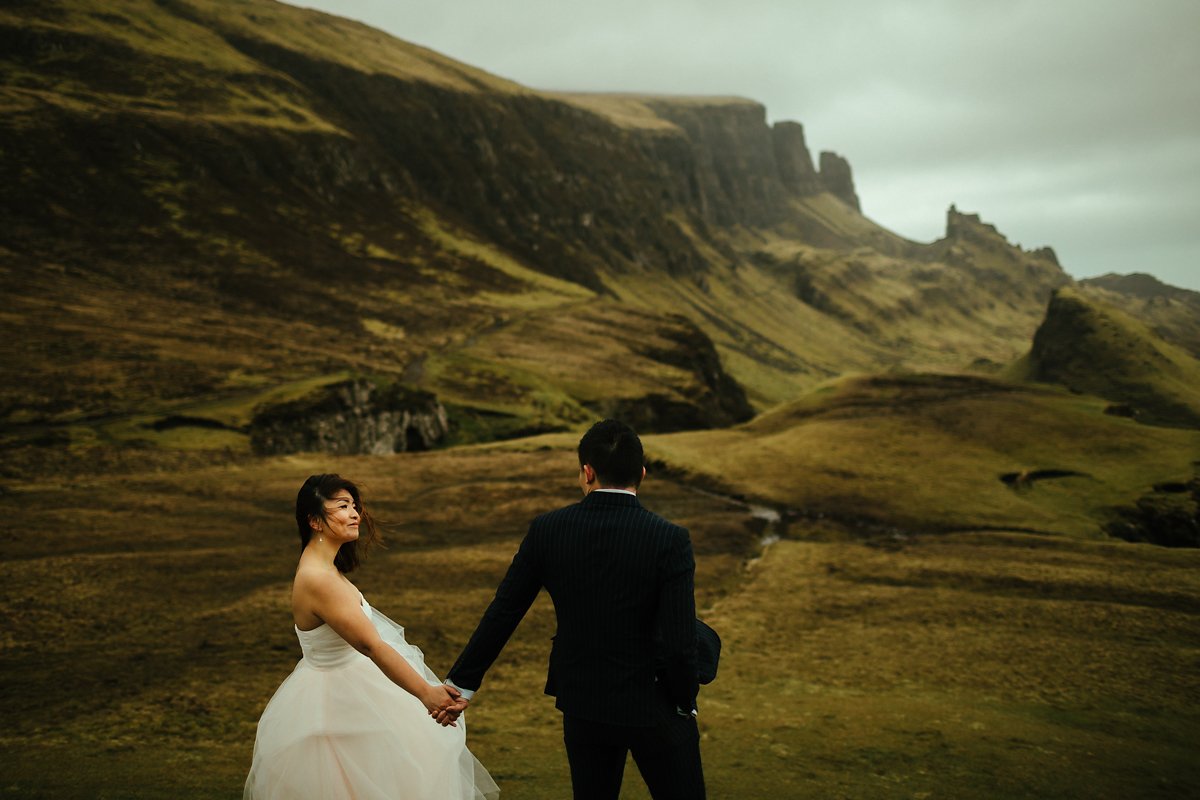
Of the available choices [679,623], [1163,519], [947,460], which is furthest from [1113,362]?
[679,623]

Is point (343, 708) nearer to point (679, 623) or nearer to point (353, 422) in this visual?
point (679, 623)

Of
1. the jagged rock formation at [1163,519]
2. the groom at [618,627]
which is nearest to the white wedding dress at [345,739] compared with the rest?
the groom at [618,627]

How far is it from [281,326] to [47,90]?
81.2 meters

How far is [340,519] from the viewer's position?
8000mm

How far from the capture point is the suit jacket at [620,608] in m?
6.90

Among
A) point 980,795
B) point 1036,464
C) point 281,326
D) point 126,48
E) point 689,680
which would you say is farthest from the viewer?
point 126,48

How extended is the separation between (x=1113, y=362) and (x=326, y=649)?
12478cm

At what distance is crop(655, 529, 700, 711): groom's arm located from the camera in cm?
679

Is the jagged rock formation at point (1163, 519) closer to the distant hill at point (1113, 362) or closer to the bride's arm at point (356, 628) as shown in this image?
the distant hill at point (1113, 362)

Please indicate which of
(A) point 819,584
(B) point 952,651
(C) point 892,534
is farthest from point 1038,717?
(C) point 892,534

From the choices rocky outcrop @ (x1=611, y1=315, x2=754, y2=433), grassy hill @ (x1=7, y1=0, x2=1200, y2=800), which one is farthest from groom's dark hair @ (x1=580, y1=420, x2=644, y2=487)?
rocky outcrop @ (x1=611, y1=315, x2=754, y2=433)

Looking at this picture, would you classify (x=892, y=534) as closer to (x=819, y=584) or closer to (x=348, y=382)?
(x=819, y=584)

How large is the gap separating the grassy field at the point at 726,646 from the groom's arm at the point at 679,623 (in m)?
8.80

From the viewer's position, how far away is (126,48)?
17175 centimetres
